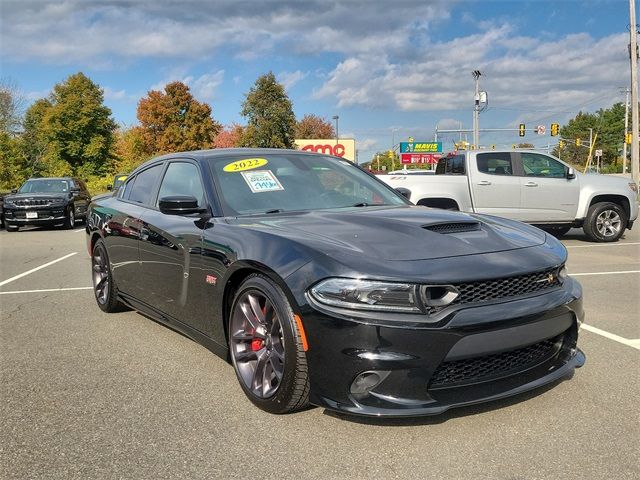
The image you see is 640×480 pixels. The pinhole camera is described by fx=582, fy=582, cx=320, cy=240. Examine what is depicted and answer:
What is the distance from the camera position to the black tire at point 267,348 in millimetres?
2928

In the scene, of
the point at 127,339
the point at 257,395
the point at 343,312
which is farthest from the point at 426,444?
the point at 127,339

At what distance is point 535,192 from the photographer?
1118 centimetres

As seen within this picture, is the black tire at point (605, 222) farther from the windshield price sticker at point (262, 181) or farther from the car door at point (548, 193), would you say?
the windshield price sticker at point (262, 181)

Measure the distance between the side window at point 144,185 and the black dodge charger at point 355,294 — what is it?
0.83 metres

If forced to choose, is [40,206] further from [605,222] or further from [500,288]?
[500,288]

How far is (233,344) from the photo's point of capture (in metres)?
3.50

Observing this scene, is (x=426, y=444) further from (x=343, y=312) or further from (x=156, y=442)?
(x=156, y=442)

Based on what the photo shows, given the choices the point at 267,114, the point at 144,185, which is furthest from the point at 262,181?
the point at 267,114

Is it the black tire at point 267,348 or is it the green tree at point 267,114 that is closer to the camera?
the black tire at point 267,348

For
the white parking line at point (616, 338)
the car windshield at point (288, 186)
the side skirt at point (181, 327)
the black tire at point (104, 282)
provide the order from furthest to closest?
the black tire at point (104, 282) → the white parking line at point (616, 338) → the car windshield at point (288, 186) → the side skirt at point (181, 327)

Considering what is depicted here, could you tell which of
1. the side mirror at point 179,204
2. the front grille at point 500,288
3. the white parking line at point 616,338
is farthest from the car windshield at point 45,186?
the front grille at point 500,288

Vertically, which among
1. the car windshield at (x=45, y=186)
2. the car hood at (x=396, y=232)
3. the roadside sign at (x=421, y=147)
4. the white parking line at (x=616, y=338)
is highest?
the roadside sign at (x=421, y=147)

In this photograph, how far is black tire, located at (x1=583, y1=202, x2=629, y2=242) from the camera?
11281 millimetres

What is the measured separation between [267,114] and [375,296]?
43.4 meters
